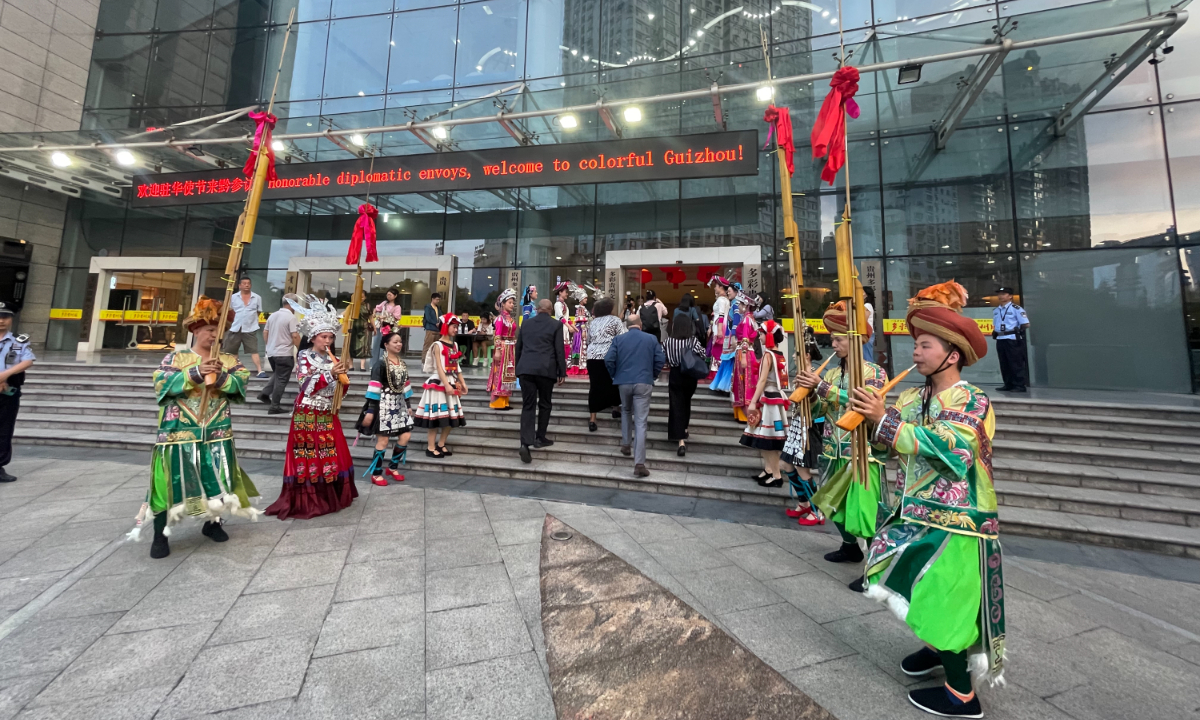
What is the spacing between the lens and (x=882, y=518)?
8.14 feet

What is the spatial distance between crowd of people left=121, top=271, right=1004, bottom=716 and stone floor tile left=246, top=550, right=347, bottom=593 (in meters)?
0.61

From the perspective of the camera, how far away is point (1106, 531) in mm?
3912

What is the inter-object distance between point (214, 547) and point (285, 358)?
449 centimetres

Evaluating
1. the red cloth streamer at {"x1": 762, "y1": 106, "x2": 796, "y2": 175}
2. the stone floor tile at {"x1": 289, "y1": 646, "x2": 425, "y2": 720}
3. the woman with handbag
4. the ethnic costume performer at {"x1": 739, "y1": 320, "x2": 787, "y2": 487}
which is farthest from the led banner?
the stone floor tile at {"x1": 289, "y1": 646, "x2": 425, "y2": 720}

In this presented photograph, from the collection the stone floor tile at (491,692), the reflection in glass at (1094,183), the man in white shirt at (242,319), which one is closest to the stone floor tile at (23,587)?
the stone floor tile at (491,692)

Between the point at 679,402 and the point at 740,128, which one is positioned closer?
the point at 679,402

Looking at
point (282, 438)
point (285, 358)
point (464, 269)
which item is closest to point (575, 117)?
point (464, 269)

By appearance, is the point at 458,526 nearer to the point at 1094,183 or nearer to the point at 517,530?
the point at 517,530

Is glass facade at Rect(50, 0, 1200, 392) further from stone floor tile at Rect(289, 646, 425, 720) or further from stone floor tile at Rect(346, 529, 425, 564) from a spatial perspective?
stone floor tile at Rect(289, 646, 425, 720)

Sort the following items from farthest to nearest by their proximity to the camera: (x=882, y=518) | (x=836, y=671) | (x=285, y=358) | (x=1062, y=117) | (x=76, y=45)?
1. (x=76, y=45)
2. (x=1062, y=117)
3. (x=285, y=358)
4. (x=882, y=518)
5. (x=836, y=671)

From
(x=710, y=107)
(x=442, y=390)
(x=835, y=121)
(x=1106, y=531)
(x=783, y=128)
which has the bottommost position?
(x=1106, y=531)

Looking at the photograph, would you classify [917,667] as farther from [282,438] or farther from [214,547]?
[282,438]

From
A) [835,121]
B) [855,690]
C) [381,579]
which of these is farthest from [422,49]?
[855,690]

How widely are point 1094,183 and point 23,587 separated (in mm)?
18017
